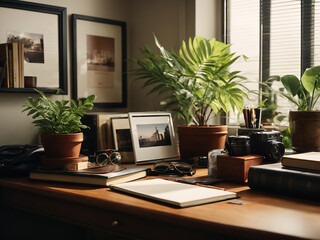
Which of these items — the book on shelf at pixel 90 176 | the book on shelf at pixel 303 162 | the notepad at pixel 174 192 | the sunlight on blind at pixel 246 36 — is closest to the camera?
the notepad at pixel 174 192

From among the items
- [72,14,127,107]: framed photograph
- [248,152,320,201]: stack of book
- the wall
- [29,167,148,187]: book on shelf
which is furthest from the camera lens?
[72,14,127,107]: framed photograph

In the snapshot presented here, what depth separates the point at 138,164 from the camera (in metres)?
1.79

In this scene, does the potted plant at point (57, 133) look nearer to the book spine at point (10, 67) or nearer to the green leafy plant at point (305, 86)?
the book spine at point (10, 67)

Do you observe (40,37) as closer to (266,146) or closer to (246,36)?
(246,36)

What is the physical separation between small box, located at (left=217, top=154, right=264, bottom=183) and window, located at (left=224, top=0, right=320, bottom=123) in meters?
0.67

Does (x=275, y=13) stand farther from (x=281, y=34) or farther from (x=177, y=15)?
(x=177, y=15)

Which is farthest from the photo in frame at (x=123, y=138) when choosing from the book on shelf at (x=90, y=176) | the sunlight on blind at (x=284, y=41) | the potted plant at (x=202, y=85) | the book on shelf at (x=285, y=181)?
the sunlight on blind at (x=284, y=41)

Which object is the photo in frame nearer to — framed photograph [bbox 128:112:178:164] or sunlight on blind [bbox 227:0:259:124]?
framed photograph [bbox 128:112:178:164]

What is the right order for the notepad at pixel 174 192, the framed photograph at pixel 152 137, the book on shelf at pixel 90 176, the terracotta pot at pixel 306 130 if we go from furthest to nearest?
the framed photograph at pixel 152 137
the terracotta pot at pixel 306 130
the book on shelf at pixel 90 176
the notepad at pixel 174 192

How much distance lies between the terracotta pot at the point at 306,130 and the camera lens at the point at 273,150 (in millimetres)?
186

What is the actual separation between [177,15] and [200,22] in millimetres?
146

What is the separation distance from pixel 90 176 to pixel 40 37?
1.00 m

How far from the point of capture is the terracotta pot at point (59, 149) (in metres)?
1.52

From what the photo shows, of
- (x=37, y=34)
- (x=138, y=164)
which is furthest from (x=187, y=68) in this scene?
(x=37, y=34)
